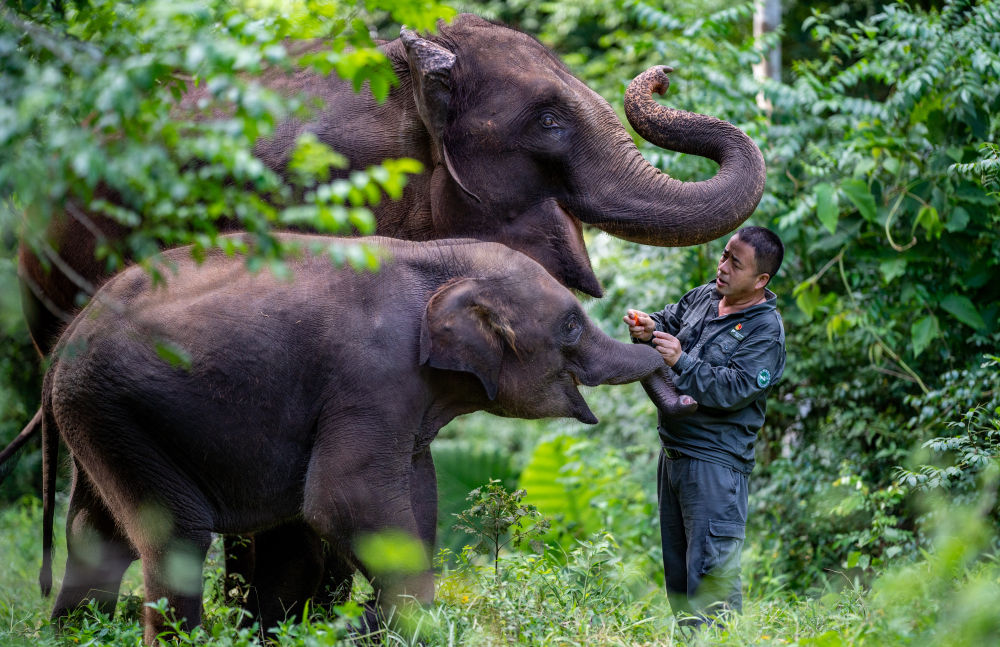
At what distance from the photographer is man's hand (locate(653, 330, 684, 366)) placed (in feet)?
14.6

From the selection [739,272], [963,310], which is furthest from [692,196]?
[963,310]

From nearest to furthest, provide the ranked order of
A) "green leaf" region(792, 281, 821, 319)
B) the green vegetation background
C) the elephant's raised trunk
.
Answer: the green vegetation background < the elephant's raised trunk < "green leaf" region(792, 281, 821, 319)

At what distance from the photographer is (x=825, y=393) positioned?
720 centimetres

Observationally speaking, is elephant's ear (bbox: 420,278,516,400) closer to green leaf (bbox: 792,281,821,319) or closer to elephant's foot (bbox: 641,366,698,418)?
elephant's foot (bbox: 641,366,698,418)

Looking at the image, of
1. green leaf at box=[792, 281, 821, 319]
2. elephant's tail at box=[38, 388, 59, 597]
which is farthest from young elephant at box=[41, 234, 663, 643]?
green leaf at box=[792, 281, 821, 319]

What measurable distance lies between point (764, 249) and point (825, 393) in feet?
9.47

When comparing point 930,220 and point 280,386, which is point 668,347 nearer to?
point 280,386

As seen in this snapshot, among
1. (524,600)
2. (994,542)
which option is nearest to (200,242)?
(524,600)

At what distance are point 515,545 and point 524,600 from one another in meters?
0.28

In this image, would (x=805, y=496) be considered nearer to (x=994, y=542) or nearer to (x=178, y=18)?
(x=994, y=542)

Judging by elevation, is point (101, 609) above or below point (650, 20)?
below

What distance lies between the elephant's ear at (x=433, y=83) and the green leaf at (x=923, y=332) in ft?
9.96

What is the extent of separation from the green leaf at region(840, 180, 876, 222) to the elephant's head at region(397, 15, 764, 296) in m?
2.13

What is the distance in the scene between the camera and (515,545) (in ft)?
14.8
